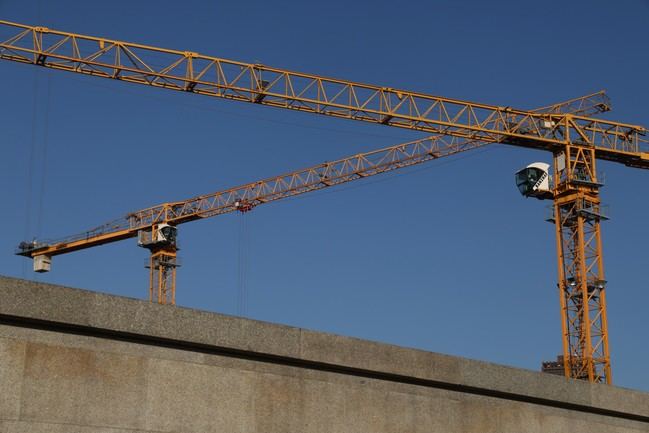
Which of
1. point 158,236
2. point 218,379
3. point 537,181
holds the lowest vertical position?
point 218,379

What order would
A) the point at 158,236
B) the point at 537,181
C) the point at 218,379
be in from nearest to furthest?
the point at 218,379 < the point at 537,181 < the point at 158,236

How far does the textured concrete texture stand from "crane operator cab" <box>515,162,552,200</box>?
5755 cm

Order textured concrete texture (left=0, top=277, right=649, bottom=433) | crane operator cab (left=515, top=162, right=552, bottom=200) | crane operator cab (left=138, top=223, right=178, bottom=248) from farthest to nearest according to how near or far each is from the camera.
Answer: crane operator cab (left=138, top=223, right=178, bottom=248), crane operator cab (left=515, top=162, right=552, bottom=200), textured concrete texture (left=0, top=277, right=649, bottom=433)

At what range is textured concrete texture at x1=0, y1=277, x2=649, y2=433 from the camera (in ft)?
39.2

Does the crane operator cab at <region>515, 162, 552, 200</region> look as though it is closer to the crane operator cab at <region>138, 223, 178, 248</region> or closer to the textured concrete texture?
the crane operator cab at <region>138, 223, 178, 248</region>

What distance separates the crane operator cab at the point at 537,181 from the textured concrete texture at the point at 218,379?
189ft

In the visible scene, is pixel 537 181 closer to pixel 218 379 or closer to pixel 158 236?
pixel 158 236

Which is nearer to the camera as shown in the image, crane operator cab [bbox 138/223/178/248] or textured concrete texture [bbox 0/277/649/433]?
textured concrete texture [bbox 0/277/649/433]

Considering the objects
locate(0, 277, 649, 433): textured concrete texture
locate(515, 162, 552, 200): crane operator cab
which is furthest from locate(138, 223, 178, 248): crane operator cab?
locate(0, 277, 649, 433): textured concrete texture

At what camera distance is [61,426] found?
11961mm

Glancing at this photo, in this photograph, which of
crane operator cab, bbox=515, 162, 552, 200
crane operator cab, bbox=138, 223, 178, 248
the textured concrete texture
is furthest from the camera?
crane operator cab, bbox=138, 223, 178, 248

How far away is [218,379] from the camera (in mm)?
13562

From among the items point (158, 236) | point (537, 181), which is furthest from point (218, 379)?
point (158, 236)

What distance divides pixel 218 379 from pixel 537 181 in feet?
A: 206
